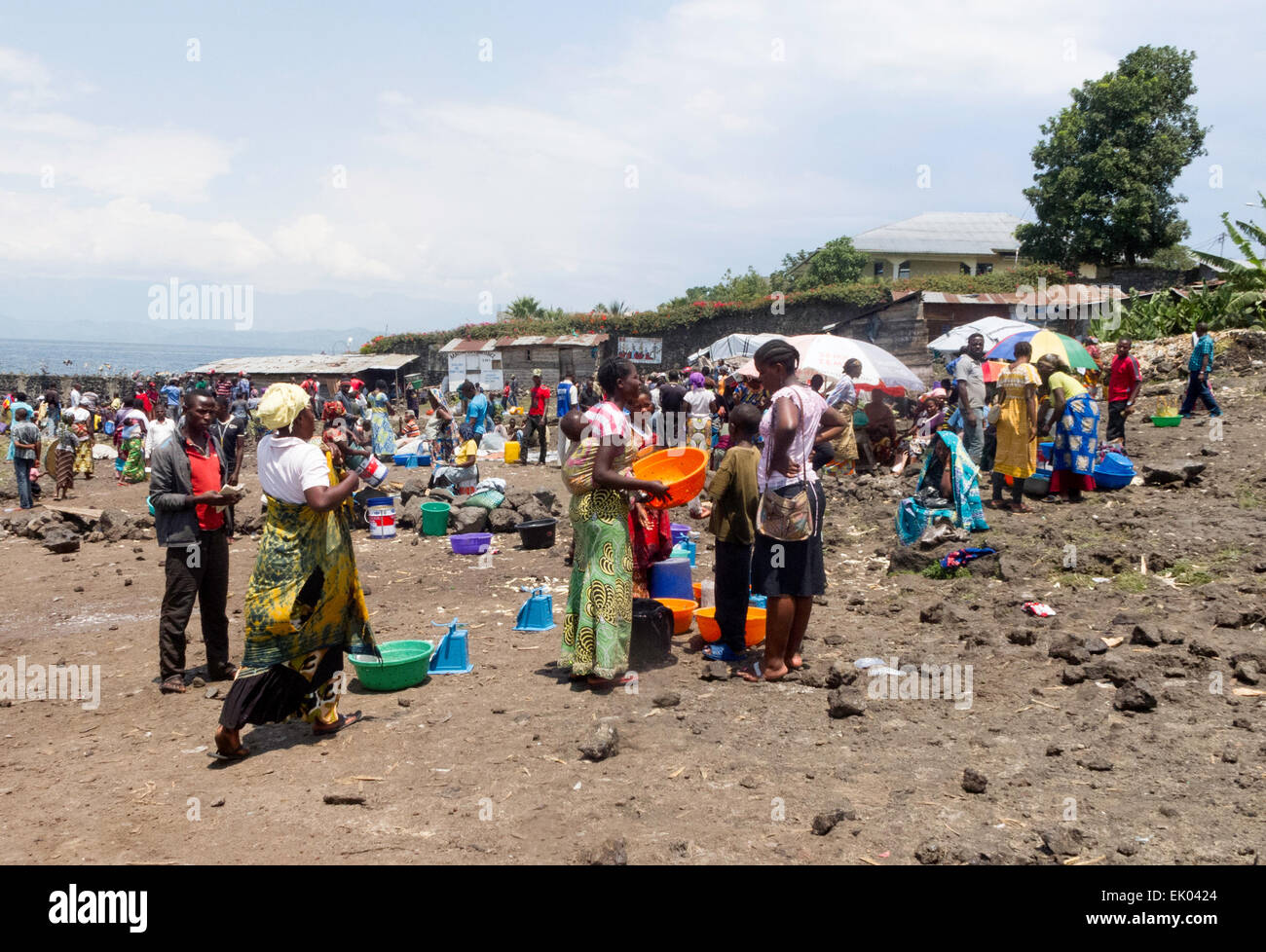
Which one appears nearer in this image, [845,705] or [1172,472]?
[845,705]

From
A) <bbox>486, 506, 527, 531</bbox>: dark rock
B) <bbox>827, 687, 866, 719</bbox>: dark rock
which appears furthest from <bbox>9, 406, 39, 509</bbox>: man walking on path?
<bbox>827, 687, 866, 719</bbox>: dark rock

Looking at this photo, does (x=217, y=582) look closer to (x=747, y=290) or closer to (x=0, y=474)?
(x=0, y=474)

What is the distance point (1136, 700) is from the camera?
4.55 metres

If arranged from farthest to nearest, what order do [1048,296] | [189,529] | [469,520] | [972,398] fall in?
[1048,296]
[972,398]
[469,520]
[189,529]

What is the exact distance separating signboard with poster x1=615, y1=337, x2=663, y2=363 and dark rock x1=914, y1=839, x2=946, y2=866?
94.5 feet

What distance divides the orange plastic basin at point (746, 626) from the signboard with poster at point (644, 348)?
25953 mm

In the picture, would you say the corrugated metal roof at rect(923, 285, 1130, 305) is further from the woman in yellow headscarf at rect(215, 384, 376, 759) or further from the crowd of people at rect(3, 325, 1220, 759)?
the woman in yellow headscarf at rect(215, 384, 376, 759)

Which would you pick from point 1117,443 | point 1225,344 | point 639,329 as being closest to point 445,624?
point 1117,443

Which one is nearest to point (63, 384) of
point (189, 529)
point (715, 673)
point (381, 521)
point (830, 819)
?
point (381, 521)

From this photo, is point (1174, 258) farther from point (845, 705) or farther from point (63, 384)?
point (63, 384)

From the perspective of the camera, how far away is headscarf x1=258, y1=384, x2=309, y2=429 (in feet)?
13.9

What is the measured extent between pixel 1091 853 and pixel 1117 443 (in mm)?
10160

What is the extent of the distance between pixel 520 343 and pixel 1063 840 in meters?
30.1

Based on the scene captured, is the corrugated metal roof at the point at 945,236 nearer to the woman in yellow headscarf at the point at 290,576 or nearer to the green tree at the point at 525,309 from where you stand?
the green tree at the point at 525,309
